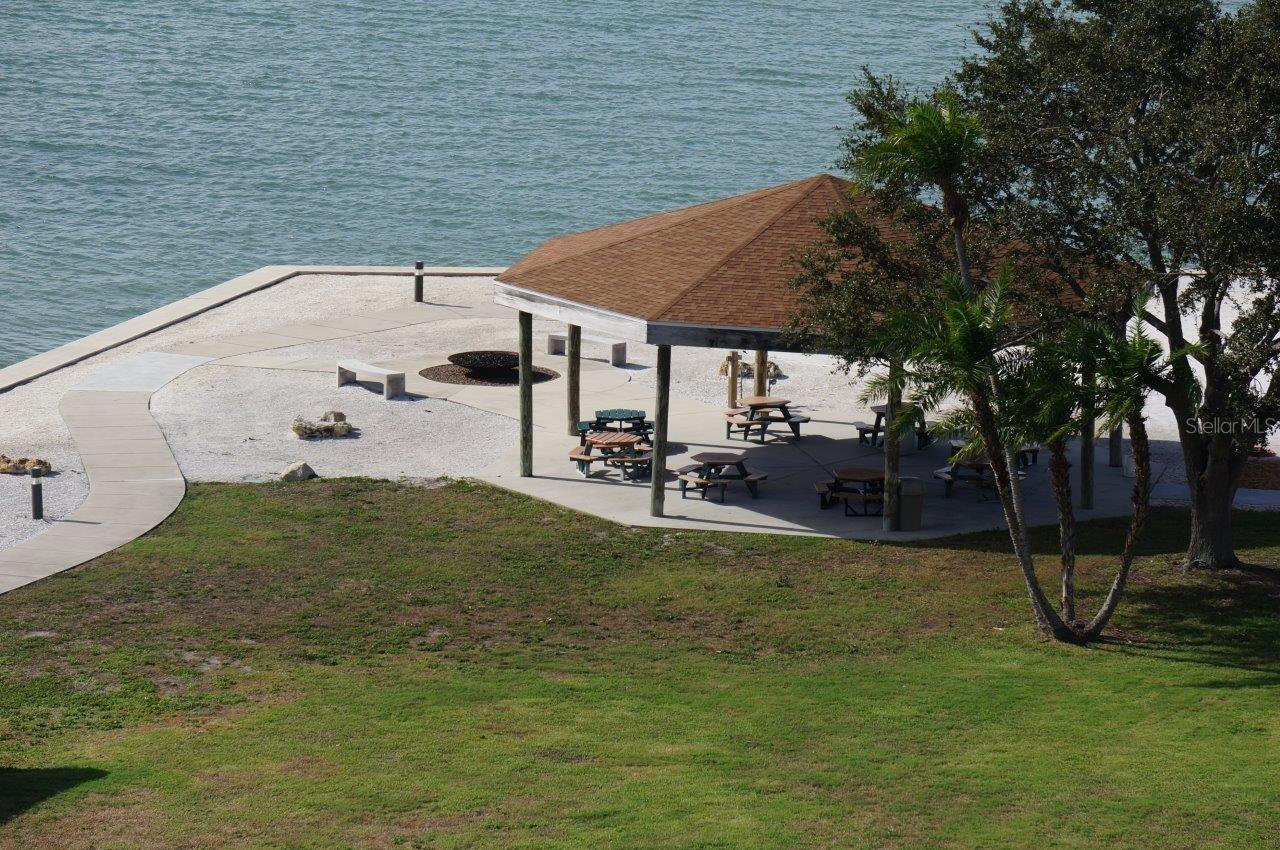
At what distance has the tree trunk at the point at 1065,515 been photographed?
663 inches

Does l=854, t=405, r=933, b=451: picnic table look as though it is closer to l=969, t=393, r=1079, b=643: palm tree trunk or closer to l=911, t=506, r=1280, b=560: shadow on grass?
l=911, t=506, r=1280, b=560: shadow on grass

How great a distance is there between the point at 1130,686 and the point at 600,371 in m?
17.9

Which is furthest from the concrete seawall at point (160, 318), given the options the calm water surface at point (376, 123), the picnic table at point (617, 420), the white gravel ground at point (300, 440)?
the picnic table at point (617, 420)

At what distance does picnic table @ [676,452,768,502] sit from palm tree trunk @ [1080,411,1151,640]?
745cm

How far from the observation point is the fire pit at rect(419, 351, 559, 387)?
102 feet

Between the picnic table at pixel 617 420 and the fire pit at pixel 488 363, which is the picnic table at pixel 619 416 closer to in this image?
the picnic table at pixel 617 420

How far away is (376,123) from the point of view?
80.7m

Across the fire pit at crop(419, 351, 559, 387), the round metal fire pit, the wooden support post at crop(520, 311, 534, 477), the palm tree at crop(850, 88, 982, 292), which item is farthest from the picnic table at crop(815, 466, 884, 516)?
the round metal fire pit

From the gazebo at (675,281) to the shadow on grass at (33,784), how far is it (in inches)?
431

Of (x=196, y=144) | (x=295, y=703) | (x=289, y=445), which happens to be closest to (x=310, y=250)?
(x=196, y=144)

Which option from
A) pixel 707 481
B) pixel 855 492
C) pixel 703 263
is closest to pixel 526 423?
pixel 707 481

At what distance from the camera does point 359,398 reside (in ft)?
96.1

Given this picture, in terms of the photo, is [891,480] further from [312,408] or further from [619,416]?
[312,408]

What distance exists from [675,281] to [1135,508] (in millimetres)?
9024
